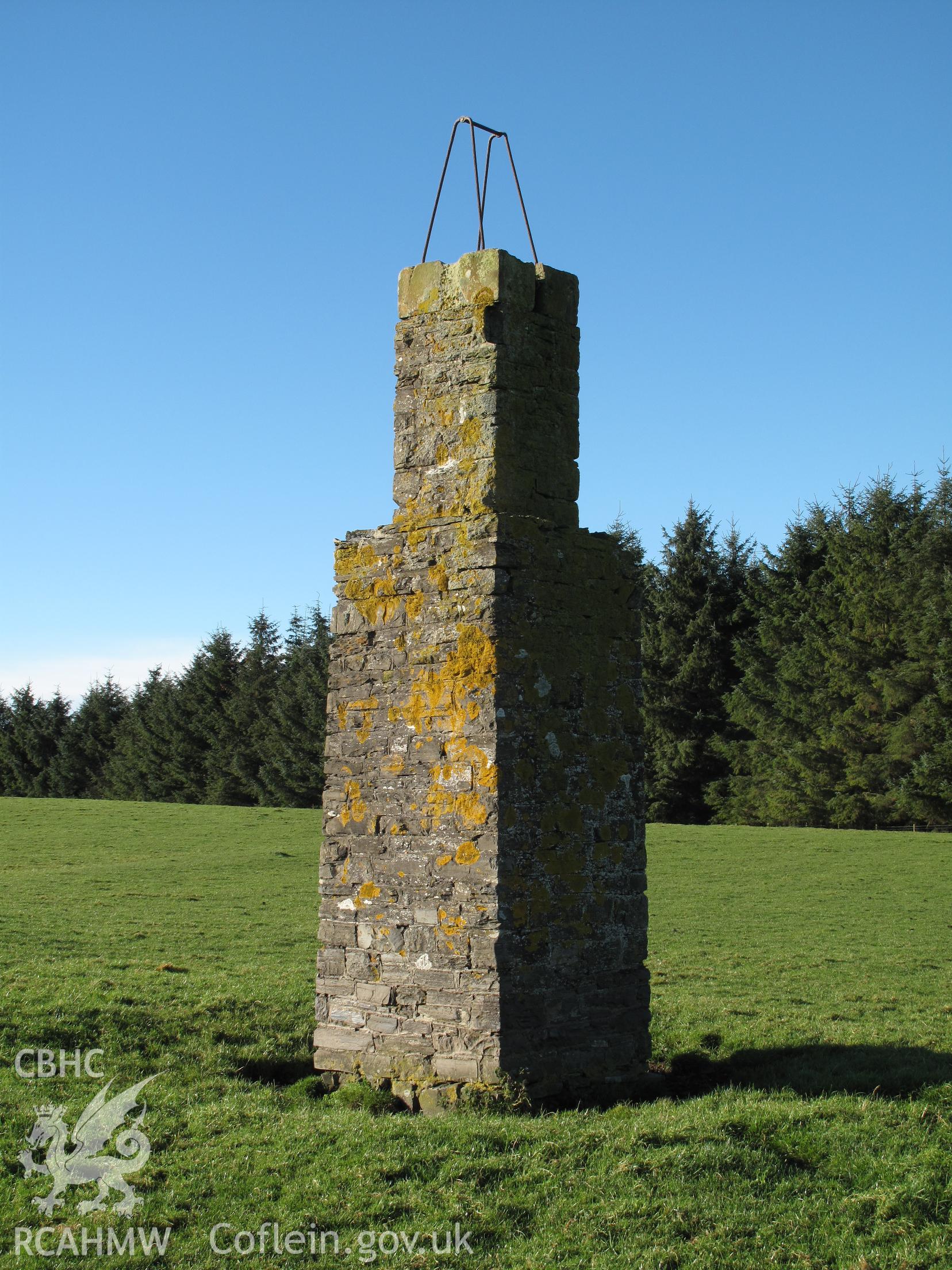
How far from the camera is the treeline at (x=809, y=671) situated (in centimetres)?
3341

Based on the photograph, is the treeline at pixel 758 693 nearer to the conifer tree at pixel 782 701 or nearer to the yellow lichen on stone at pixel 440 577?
the conifer tree at pixel 782 701

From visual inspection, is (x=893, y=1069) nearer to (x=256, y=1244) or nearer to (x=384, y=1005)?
(x=384, y=1005)

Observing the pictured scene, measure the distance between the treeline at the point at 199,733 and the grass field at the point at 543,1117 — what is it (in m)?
30.9

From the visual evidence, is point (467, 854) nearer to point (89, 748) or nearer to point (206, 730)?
point (206, 730)

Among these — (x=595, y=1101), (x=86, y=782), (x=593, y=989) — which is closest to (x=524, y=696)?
(x=593, y=989)

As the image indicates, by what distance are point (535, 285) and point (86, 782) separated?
54760 millimetres

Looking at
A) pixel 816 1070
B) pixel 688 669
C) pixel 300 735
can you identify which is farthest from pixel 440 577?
pixel 300 735

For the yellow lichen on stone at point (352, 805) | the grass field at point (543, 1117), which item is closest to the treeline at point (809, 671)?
the grass field at point (543, 1117)

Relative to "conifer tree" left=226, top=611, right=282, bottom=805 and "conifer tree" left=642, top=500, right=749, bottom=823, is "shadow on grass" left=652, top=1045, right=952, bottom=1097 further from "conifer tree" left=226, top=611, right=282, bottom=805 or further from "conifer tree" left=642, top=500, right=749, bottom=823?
"conifer tree" left=226, top=611, right=282, bottom=805

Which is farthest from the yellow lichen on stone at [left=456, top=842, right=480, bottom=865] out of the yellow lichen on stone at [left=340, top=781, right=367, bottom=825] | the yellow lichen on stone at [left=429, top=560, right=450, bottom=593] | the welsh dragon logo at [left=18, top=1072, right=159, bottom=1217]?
the welsh dragon logo at [left=18, top=1072, right=159, bottom=1217]

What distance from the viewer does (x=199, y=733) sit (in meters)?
54.1

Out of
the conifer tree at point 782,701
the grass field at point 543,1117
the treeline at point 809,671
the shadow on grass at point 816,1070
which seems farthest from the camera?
the conifer tree at point 782,701

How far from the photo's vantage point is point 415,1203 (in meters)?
5.93

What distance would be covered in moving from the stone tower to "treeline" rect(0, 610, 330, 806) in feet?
116
